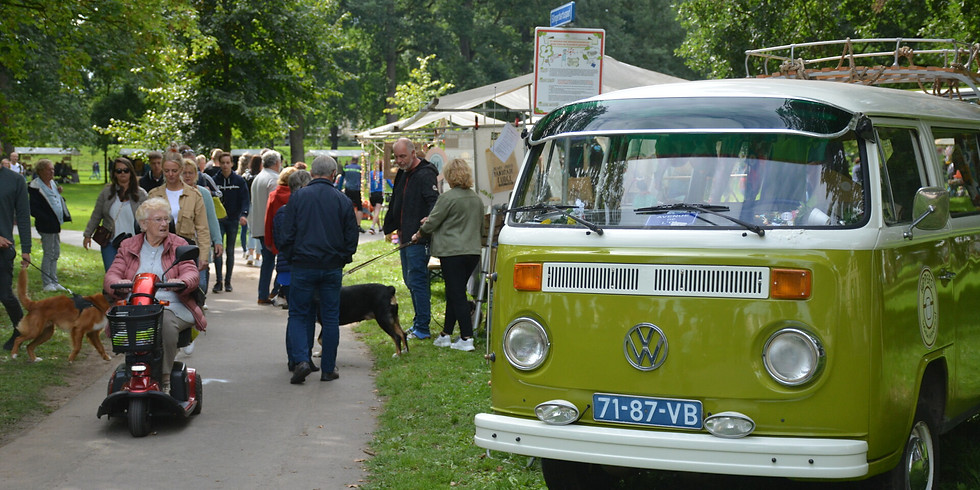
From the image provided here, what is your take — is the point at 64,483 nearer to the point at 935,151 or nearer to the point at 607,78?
the point at 935,151

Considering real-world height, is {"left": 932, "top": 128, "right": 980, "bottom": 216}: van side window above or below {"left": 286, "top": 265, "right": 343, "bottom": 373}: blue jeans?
above

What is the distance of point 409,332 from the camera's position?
12133mm

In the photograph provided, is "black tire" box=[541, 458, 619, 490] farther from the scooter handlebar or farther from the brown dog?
the brown dog

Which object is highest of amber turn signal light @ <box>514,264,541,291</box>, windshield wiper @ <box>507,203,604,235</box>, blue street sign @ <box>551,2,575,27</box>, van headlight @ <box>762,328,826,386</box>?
blue street sign @ <box>551,2,575,27</box>

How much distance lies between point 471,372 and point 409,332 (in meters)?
2.25

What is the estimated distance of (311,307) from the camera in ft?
32.0

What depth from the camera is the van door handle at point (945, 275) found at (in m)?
5.79

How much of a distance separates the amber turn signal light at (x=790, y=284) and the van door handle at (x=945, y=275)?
135 centimetres

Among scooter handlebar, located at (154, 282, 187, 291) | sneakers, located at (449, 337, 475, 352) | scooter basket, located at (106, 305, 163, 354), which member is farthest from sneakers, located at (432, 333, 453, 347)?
scooter basket, located at (106, 305, 163, 354)

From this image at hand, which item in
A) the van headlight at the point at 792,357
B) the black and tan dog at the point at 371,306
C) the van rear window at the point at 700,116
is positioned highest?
the van rear window at the point at 700,116

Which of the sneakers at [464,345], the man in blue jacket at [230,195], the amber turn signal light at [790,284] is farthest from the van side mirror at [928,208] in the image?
the man in blue jacket at [230,195]

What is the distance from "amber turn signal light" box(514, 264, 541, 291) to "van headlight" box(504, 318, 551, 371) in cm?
16

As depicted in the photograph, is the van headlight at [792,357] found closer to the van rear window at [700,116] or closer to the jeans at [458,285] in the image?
the van rear window at [700,116]

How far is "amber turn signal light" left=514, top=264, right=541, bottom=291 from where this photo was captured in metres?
5.40
